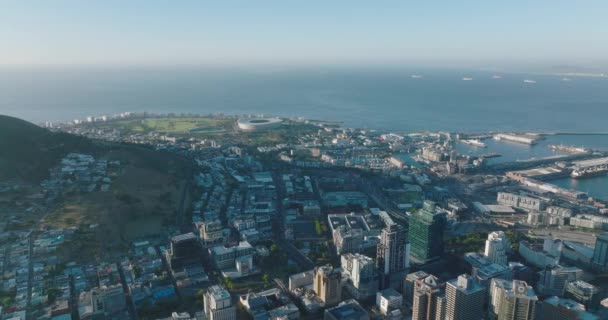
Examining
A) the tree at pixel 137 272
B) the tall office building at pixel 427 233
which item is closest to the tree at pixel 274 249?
the tree at pixel 137 272

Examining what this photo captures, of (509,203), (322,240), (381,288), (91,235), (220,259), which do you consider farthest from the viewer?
(509,203)

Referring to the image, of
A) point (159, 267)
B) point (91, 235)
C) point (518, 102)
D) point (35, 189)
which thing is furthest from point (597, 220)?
point (518, 102)

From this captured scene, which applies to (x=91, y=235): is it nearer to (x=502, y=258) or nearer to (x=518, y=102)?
(x=502, y=258)

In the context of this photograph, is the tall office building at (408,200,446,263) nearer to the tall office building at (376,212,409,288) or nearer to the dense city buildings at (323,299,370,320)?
the tall office building at (376,212,409,288)

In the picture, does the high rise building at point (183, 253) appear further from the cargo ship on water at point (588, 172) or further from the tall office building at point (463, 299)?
the cargo ship on water at point (588, 172)

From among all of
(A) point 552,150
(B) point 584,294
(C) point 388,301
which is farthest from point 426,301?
(A) point 552,150

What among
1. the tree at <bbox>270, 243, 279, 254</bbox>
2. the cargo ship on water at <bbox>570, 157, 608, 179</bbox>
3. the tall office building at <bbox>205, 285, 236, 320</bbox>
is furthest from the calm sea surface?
the tall office building at <bbox>205, 285, 236, 320</bbox>

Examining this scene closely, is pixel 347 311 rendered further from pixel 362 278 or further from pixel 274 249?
pixel 274 249

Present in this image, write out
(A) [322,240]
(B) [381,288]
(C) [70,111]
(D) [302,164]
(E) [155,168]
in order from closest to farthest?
(B) [381,288], (A) [322,240], (E) [155,168], (D) [302,164], (C) [70,111]
